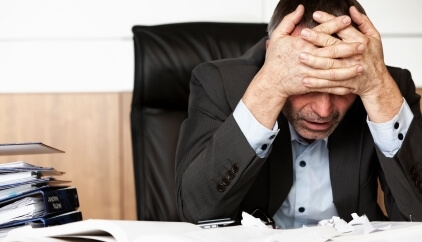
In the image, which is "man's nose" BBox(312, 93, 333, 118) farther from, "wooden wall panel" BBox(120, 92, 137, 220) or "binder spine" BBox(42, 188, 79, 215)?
"wooden wall panel" BBox(120, 92, 137, 220)

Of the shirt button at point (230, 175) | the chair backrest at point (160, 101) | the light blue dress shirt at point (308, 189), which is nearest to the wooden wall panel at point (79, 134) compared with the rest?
the chair backrest at point (160, 101)

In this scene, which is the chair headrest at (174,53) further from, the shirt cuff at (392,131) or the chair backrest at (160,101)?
the shirt cuff at (392,131)

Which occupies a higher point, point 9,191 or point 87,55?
point 87,55

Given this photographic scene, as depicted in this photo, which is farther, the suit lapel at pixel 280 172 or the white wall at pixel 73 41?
the white wall at pixel 73 41

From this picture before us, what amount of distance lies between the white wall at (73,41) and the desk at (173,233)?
4.60 ft

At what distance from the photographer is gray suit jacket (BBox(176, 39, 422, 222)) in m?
1.21

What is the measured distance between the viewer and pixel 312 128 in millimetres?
1244

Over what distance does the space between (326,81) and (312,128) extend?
Answer: 0.41ft

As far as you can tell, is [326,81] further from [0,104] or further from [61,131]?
[0,104]

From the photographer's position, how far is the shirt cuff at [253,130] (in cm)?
120

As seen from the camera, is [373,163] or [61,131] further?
[61,131]

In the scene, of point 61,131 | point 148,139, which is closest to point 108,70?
point 61,131

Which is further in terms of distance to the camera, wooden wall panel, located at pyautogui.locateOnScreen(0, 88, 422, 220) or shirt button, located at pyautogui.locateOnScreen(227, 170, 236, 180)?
wooden wall panel, located at pyautogui.locateOnScreen(0, 88, 422, 220)

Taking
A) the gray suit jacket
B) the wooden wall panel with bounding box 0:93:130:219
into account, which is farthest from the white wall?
the gray suit jacket
